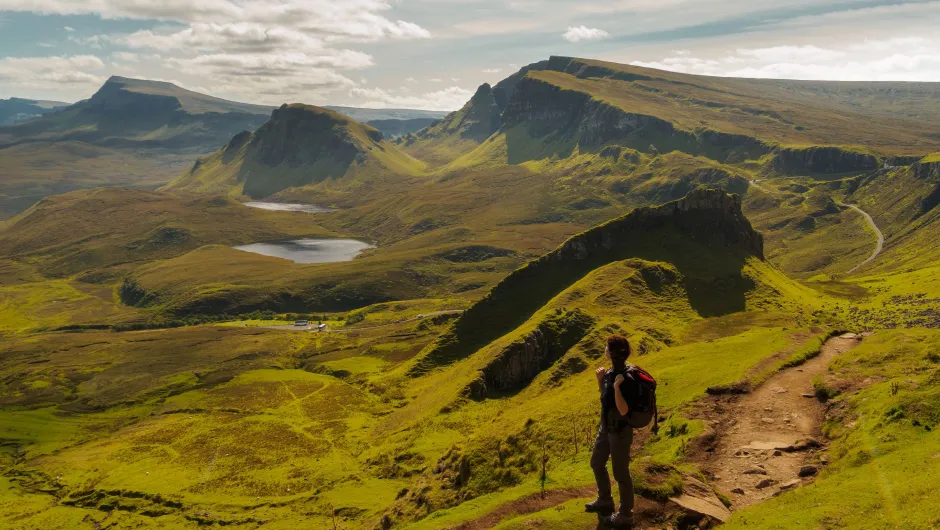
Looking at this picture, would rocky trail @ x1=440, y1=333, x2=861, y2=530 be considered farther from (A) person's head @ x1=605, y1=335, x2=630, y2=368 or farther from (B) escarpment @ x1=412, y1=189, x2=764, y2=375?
(B) escarpment @ x1=412, y1=189, x2=764, y2=375

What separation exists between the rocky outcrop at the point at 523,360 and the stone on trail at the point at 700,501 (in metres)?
70.0

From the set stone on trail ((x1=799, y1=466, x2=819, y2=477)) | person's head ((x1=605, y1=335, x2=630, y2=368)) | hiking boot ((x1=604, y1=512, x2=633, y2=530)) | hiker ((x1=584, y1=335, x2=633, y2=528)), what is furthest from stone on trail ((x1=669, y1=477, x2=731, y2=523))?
person's head ((x1=605, y1=335, x2=630, y2=368))

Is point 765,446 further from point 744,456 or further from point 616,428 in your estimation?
point 616,428

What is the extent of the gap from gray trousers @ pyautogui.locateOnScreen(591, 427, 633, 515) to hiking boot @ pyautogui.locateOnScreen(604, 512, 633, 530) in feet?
0.80

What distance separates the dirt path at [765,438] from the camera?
29.2 metres

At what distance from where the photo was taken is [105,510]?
109062mm

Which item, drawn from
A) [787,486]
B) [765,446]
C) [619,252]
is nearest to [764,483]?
[787,486]

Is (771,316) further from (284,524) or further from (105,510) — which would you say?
(105,510)

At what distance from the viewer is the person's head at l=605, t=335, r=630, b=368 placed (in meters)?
19.6

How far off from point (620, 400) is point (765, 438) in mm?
20661

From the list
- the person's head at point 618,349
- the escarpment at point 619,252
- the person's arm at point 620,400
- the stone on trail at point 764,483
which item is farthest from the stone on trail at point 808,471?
the escarpment at point 619,252

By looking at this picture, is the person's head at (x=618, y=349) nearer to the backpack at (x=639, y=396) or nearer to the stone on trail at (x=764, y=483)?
the backpack at (x=639, y=396)

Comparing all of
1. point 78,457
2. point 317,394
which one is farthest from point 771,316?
point 78,457

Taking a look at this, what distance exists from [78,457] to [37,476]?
10.2 m
